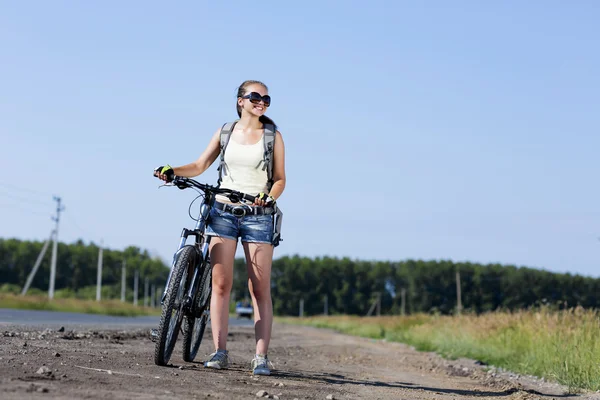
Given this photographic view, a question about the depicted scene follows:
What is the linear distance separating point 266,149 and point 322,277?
16056cm

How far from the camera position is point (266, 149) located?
629 cm

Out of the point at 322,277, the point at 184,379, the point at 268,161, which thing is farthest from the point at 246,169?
the point at 322,277

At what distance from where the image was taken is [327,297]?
161 m

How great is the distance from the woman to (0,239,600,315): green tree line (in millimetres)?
124321

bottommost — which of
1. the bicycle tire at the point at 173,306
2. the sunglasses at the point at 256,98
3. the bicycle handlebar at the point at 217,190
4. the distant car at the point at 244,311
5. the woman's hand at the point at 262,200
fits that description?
the distant car at the point at 244,311

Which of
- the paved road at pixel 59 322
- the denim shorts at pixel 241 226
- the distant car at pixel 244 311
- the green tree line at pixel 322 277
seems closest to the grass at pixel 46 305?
the paved road at pixel 59 322

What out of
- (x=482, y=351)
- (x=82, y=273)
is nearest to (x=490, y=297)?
(x=82, y=273)

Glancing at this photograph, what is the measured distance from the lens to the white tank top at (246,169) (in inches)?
247

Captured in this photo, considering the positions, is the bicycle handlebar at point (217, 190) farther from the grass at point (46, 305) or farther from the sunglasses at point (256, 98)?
the grass at point (46, 305)

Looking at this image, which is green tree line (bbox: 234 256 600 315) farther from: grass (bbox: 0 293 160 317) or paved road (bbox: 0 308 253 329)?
paved road (bbox: 0 308 253 329)

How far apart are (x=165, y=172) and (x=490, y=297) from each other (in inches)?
4896

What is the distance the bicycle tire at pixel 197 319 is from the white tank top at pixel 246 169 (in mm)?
678

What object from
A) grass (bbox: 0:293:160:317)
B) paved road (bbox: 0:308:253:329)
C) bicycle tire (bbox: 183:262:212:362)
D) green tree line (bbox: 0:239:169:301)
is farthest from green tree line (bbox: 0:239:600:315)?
bicycle tire (bbox: 183:262:212:362)

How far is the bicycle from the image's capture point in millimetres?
5930
